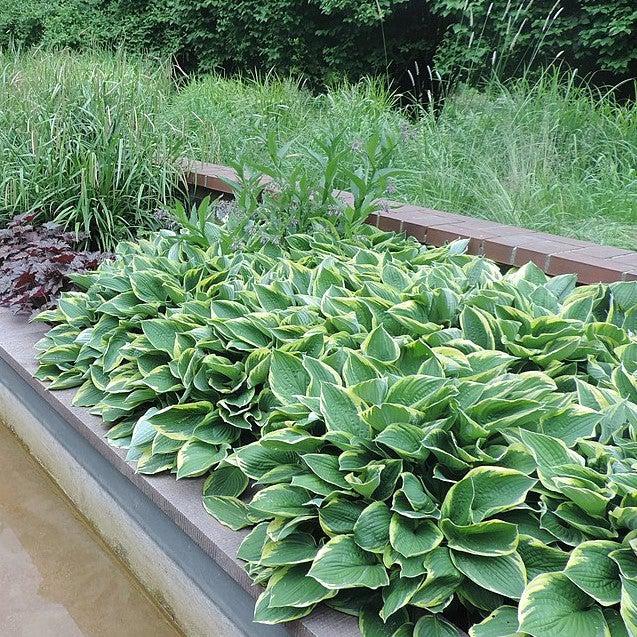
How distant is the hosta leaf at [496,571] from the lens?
1.55m

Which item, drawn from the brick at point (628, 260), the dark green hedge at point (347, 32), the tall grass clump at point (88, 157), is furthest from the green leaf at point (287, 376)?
the dark green hedge at point (347, 32)

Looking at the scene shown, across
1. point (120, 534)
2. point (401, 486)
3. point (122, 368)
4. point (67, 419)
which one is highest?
point (401, 486)

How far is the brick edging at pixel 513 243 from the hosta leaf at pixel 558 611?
1.69m

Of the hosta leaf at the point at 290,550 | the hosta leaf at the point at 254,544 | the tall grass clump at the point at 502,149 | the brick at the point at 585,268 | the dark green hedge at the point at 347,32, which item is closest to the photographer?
the hosta leaf at the point at 290,550

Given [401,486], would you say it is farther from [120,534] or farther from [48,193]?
[48,193]

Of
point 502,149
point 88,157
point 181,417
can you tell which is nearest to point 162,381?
point 181,417

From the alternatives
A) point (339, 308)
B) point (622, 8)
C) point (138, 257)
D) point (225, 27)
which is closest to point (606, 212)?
point (339, 308)

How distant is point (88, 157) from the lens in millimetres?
4332

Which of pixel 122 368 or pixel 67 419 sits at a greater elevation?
pixel 122 368

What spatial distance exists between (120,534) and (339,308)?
1172mm

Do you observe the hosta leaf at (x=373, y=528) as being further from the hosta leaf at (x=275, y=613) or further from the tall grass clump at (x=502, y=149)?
the tall grass clump at (x=502, y=149)

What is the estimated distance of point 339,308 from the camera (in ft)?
8.40

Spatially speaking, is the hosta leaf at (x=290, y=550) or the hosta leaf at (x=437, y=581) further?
the hosta leaf at (x=290, y=550)

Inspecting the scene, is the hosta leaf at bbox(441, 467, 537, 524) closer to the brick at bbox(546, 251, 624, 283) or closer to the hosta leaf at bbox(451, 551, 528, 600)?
the hosta leaf at bbox(451, 551, 528, 600)
